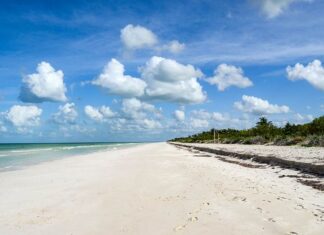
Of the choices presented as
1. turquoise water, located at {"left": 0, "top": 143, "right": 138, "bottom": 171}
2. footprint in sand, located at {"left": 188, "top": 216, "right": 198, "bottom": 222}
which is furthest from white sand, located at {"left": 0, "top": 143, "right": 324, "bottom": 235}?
turquoise water, located at {"left": 0, "top": 143, "right": 138, "bottom": 171}

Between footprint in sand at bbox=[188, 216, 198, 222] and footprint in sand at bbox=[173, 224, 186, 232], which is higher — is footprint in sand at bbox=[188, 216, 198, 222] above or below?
above

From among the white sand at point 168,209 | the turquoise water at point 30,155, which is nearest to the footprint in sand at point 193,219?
the white sand at point 168,209

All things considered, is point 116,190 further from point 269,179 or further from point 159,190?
point 269,179

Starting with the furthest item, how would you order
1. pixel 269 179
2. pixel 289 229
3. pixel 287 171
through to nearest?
pixel 287 171 → pixel 269 179 → pixel 289 229

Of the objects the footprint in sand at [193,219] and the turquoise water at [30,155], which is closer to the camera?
the footprint in sand at [193,219]

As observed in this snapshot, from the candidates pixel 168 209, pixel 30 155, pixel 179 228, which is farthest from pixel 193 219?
pixel 30 155

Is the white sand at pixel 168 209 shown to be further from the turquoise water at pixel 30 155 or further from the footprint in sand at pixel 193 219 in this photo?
the turquoise water at pixel 30 155

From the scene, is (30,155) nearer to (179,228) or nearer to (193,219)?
(193,219)

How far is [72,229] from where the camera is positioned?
6559 mm

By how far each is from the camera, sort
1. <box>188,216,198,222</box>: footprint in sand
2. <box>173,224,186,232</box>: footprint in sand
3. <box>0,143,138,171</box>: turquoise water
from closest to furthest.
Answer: <box>173,224,186,232</box>: footprint in sand, <box>188,216,198,222</box>: footprint in sand, <box>0,143,138,171</box>: turquoise water

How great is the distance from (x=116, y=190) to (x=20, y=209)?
3218mm

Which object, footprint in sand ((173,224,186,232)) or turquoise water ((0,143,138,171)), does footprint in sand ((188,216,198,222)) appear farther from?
turquoise water ((0,143,138,171))

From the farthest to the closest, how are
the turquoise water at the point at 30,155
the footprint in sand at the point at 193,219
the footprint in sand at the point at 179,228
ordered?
the turquoise water at the point at 30,155 → the footprint in sand at the point at 193,219 → the footprint in sand at the point at 179,228

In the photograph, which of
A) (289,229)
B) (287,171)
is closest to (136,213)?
(289,229)
